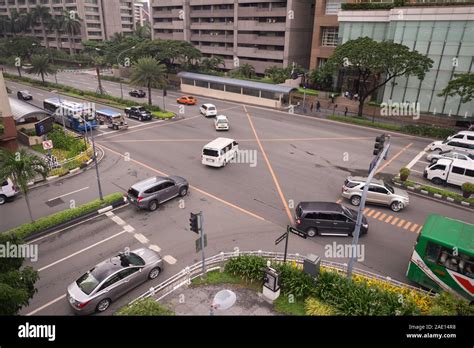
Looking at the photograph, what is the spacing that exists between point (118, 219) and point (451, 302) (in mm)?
17449

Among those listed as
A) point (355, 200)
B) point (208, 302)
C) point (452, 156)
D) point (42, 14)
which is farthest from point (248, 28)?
point (42, 14)

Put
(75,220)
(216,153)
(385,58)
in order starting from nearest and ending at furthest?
1. (75,220)
2. (216,153)
3. (385,58)

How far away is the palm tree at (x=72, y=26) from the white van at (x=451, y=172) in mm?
105699

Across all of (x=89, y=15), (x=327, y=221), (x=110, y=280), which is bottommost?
(x=110, y=280)

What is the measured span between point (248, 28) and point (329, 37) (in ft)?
73.9

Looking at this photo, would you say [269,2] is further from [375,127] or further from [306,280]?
[306,280]

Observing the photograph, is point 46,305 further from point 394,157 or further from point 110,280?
point 394,157

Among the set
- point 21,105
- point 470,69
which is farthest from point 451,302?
point 21,105

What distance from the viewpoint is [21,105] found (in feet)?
A: 124

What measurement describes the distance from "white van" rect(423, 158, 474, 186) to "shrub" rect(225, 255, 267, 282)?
1834 centimetres

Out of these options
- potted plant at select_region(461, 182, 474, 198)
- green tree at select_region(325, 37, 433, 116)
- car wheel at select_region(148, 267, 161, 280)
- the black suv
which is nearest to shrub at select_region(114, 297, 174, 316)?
car wheel at select_region(148, 267, 161, 280)

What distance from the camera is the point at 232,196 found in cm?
2289

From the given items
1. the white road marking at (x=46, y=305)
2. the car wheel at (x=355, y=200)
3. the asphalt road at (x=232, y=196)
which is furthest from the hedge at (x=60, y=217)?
the car wheel at (x=355, y=200)

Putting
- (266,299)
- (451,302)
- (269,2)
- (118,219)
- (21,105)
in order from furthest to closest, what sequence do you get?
1. (269,2)
2. (21,105)
3. (118,219)
4. (266,299)
5. (451,302)
